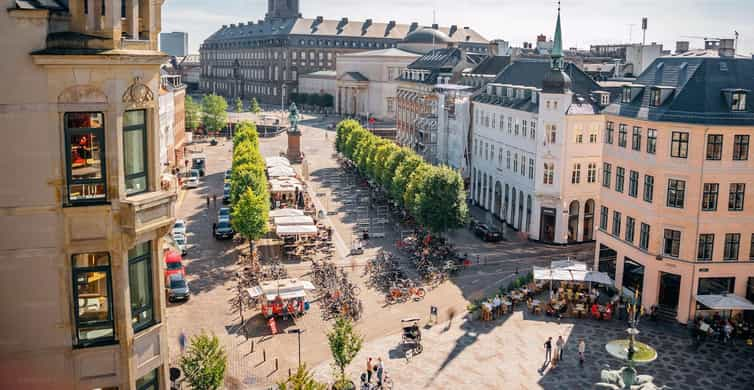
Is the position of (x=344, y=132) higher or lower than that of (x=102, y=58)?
lower

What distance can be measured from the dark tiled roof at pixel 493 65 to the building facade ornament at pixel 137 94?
92.1 m

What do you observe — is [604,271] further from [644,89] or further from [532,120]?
[532,120]

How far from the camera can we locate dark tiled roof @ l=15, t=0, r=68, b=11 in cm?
1538

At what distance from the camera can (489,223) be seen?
80750mm

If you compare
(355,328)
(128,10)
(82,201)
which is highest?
(128,10)

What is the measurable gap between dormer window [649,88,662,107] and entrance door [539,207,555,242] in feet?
71.7

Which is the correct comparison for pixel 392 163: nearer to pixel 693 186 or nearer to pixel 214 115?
pixel 693 186

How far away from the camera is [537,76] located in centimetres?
8169

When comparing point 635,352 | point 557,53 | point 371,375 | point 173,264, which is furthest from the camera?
point 557,53

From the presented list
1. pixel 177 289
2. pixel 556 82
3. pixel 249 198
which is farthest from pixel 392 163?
pixel 177 289

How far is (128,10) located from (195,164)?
10400cm

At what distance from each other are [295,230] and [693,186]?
33937 mm

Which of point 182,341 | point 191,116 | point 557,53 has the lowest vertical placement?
point 182,341

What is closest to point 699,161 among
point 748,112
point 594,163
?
point 748,112
